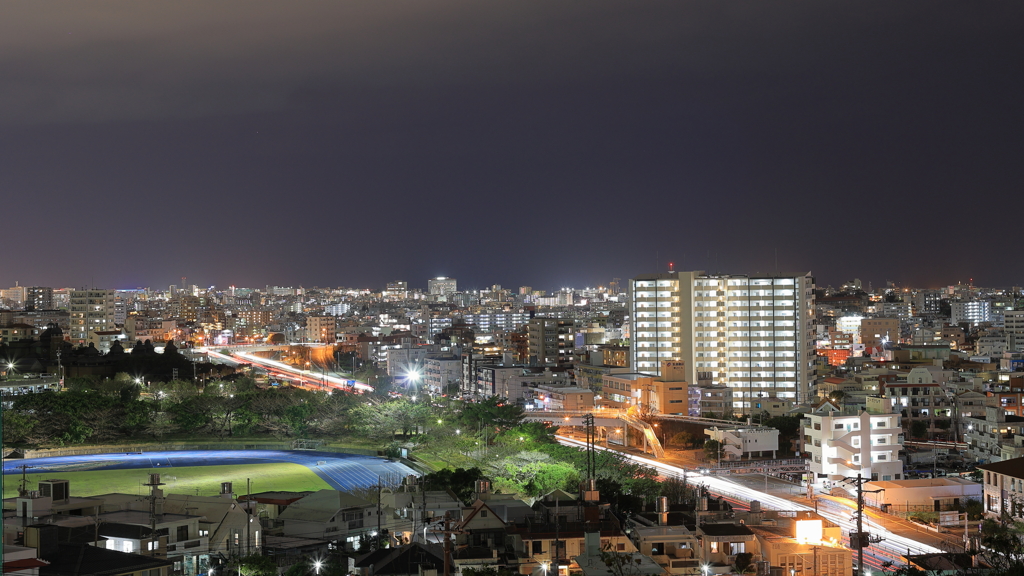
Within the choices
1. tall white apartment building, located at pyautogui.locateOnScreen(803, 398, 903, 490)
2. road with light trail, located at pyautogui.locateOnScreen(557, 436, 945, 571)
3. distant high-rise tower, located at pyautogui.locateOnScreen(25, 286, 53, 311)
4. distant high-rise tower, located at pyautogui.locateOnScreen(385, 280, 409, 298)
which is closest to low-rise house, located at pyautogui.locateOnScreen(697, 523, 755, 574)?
road with light trail, located at pyautogui.locateOnScreen(557, 436, 945, 571)

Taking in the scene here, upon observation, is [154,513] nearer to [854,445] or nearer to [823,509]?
[823,509]

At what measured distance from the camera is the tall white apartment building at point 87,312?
3840 cm

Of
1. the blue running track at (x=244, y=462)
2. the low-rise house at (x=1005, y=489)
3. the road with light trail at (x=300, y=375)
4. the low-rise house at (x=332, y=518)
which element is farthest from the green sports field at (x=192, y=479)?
the road with light trail at (x=300, y=375)

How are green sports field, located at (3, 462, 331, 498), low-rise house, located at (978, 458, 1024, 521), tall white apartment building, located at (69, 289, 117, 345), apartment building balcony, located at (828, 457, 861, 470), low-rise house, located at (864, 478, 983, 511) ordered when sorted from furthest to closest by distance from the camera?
tall white apartment building, located at (69, 289, 117, 345) → apartment building balcony, located at (828, 457, 861, 470) → green sports field, located at (3, 462, 331, 498) → low-rise house, located at (864, 478, 983, 511) → low-rise house, located at (978, 458, 1024, 521)

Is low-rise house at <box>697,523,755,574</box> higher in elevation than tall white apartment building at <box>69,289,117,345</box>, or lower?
lower

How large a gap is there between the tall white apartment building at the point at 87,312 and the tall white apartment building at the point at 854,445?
30.0 meters

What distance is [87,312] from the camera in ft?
127

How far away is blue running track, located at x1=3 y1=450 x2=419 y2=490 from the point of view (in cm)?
1506

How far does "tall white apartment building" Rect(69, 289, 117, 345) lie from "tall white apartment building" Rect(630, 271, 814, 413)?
72.3ft

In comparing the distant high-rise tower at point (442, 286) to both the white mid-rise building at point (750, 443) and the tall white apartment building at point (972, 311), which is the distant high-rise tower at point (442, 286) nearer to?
the tall white apartment building at point (972, 311)

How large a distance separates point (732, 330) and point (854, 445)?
1140 cm

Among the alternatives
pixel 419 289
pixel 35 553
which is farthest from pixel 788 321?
pixel 419 289

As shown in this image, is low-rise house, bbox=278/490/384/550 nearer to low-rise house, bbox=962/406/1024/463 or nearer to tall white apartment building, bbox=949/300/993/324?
low-rise house, bbox=962/406/1024/463

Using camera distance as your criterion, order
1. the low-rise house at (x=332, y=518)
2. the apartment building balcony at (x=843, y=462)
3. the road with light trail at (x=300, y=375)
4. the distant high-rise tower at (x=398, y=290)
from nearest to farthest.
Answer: the low-rise house at (x=332, y=518) < the apartment building balcony at (x=843, y=462) < the road with light trail at (x=300, y=375) < the distant high-rise tower at (x=398, y=290)
